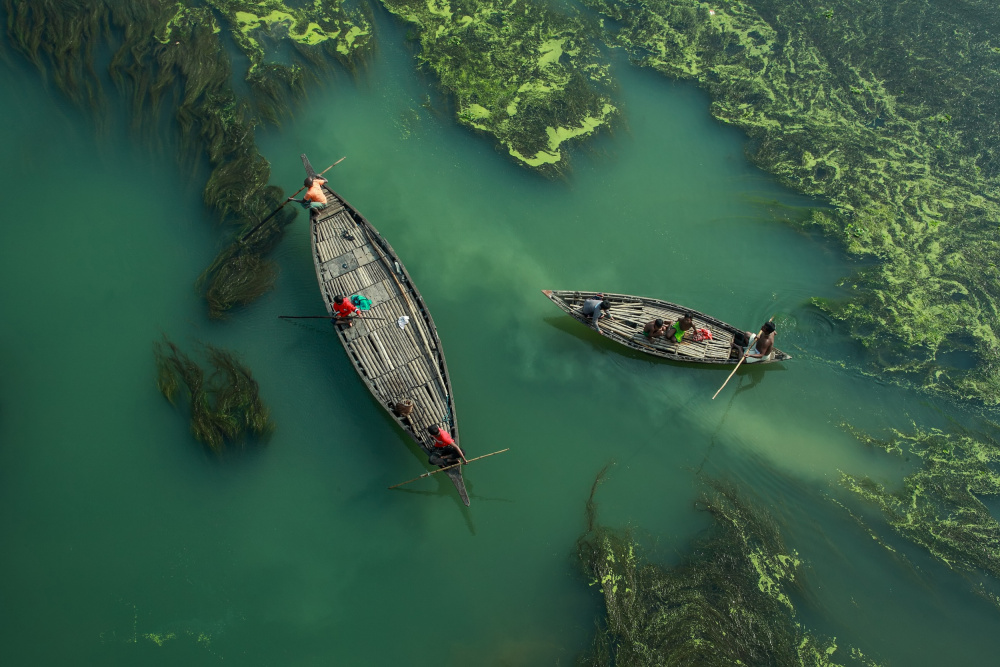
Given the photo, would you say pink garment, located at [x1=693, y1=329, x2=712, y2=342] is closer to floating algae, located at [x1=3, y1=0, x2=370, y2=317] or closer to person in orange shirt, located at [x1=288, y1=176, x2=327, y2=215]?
person in orange shirt, located at [x1=288, y1=176, x2=327, y2=215]

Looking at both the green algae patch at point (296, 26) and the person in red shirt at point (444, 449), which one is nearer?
the person in red shirt at point (444, 449)

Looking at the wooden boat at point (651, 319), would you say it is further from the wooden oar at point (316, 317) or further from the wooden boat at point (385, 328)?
the wooden oar at point (316, 317)

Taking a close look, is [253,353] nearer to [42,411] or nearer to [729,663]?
[42,411]

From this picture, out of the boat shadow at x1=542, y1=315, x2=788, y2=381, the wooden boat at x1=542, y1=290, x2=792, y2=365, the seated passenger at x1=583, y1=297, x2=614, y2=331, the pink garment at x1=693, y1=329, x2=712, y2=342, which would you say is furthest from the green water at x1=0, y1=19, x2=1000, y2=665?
the pink garment at x1=693, y1=329, x2=712, y2=342

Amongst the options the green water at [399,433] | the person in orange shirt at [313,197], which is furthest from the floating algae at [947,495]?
the person in orange shirt at [313,197]

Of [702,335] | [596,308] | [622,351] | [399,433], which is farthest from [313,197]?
[702,335]

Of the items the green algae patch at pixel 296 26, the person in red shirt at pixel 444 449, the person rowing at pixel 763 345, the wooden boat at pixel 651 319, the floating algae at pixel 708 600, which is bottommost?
the floating algae at pixel 708 600

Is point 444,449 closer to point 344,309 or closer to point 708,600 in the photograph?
point 344,309
